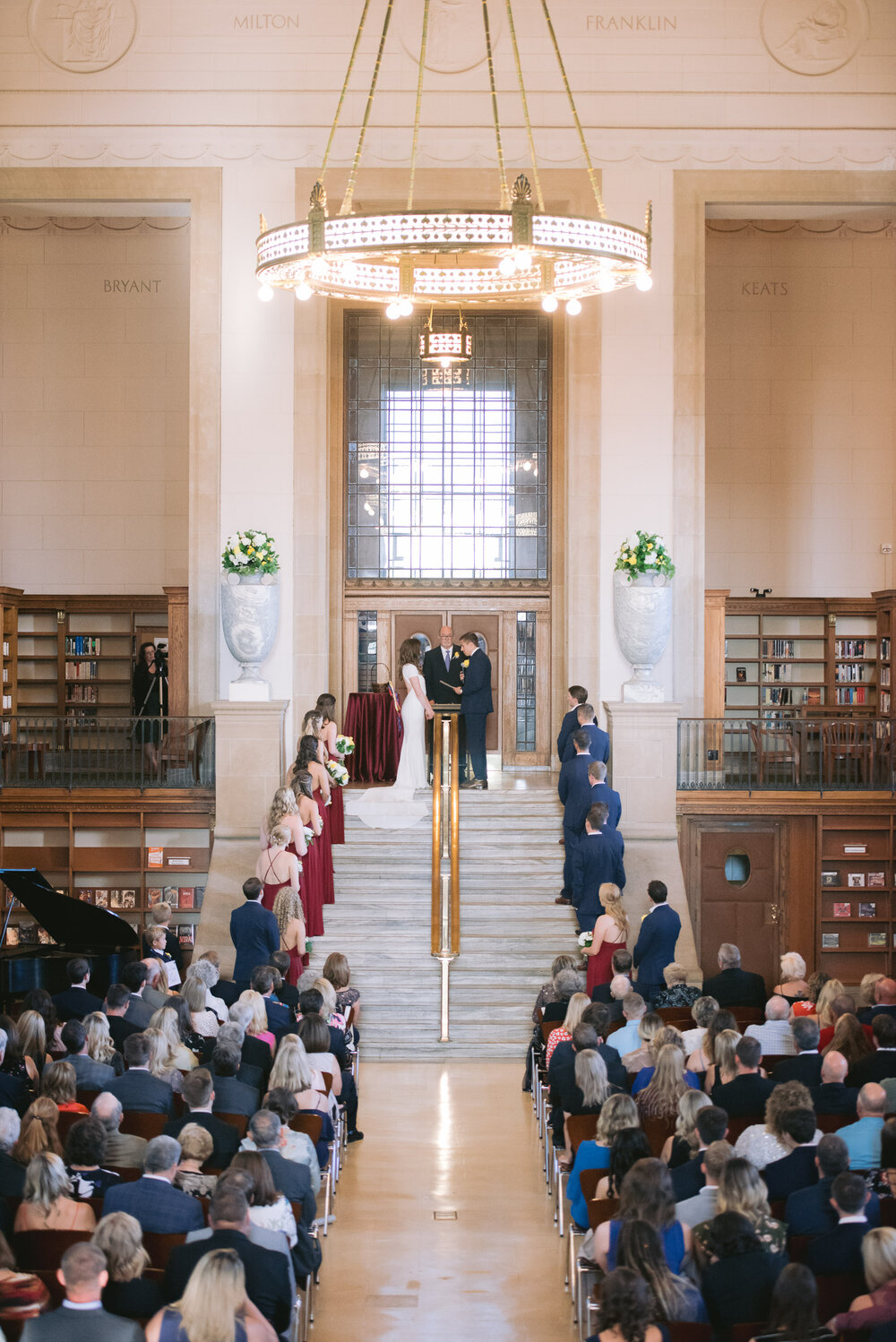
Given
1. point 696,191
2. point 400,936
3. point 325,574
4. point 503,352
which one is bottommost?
point 400,936

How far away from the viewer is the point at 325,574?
614 inches

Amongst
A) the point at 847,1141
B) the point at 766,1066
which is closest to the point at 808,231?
the point at 766,1066

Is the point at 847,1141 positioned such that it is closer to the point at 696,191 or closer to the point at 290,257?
the point at 290,257

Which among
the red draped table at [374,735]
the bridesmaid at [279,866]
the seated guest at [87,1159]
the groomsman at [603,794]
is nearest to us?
the seated guest at [87,1159]

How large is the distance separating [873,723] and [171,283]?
34.8 feet

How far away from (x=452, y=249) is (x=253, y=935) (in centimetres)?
500

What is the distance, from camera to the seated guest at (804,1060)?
7.58m

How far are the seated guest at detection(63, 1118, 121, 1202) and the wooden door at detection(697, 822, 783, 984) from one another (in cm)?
944

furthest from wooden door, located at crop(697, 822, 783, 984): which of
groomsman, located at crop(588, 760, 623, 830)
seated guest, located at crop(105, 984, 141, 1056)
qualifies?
seated guest, located at crop(105, 984, 141, 1056)

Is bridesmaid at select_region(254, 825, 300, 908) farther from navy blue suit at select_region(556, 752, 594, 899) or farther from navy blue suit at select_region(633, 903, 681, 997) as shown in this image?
navy blue suit at select_region(556, 752, 594, 899)

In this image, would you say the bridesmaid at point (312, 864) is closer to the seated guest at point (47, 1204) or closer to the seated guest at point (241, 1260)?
the seated guest at point (47, 1204)

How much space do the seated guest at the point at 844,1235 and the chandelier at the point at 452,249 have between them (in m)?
4.97

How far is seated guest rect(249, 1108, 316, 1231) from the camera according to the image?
6.25 m

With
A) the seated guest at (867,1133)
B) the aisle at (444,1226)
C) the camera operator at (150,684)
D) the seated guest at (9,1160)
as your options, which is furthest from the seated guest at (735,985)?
→ the camera operator at (150,684)
